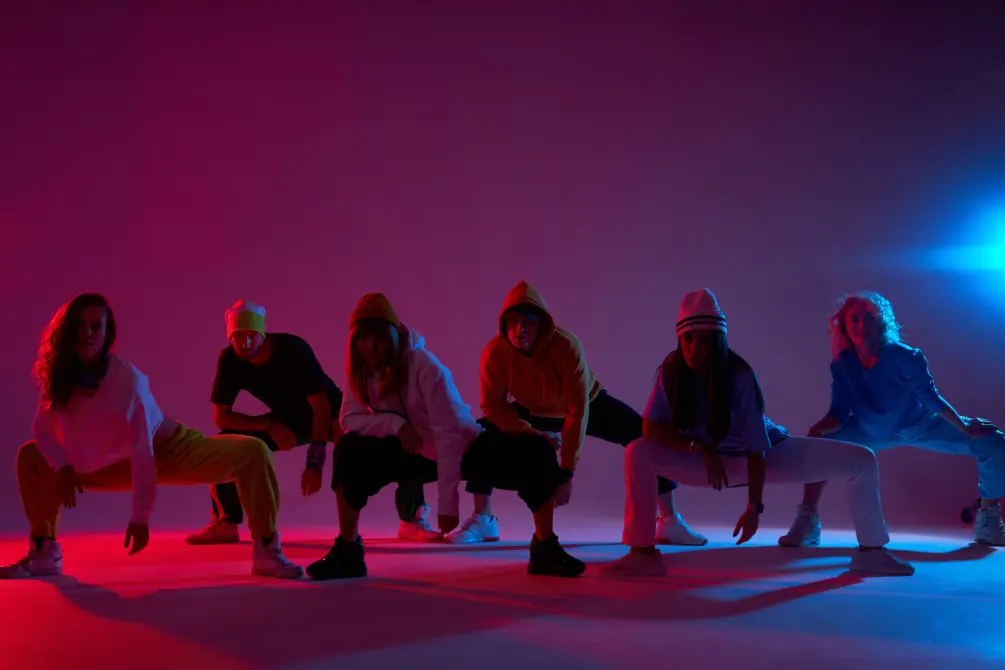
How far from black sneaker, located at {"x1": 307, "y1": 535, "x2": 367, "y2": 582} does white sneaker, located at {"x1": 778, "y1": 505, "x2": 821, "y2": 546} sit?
6.23ft

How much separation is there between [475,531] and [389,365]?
4.07 ft

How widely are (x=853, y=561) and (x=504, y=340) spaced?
5.13ft

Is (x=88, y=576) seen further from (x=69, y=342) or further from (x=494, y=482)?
(x=494, y=482)

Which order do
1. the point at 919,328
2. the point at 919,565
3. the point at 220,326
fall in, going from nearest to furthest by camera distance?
the point at 919,565, the point at 919,328, the point at 220,326

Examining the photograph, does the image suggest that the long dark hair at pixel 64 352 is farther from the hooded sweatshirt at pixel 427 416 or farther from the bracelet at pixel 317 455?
the bracelet at pixel 317 455

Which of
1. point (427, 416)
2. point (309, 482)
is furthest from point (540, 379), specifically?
point (309, 482)

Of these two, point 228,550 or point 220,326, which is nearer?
point 228,550

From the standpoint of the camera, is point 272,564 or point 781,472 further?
point 781,472

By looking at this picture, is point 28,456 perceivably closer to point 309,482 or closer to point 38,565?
point 38,565

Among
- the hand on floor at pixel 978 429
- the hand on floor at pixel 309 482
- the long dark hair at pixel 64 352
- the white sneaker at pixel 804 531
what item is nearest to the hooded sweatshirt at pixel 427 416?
the hand on floor at pixel 309 482

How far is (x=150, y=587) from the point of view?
3.05 m

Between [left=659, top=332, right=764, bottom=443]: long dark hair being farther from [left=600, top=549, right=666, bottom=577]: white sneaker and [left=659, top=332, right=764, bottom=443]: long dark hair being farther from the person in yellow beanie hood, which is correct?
the person in yellow beanie hood

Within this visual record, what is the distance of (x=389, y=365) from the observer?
3428 millimetres

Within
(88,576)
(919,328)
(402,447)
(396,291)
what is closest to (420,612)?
(402,447)
